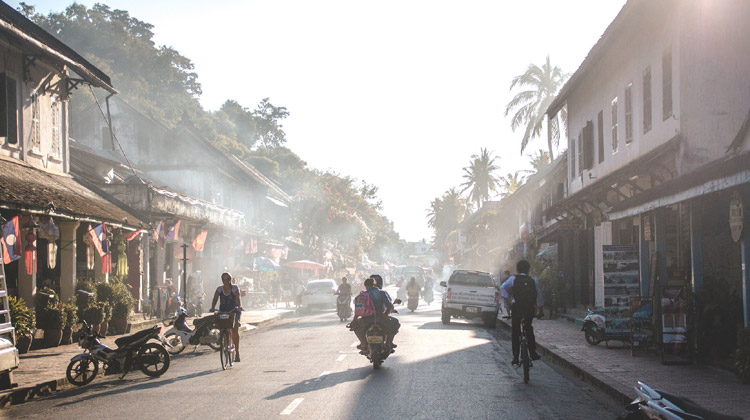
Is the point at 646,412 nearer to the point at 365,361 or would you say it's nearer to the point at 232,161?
the point at 365,361

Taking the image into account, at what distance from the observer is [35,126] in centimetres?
2198

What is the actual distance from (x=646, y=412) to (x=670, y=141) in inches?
483

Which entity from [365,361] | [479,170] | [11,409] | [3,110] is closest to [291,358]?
[365,361]

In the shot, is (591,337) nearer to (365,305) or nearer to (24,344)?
(365,305)

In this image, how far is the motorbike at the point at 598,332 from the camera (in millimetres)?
17234

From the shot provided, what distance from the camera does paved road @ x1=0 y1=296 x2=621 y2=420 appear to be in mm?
9828

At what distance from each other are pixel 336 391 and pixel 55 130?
52.0 ft

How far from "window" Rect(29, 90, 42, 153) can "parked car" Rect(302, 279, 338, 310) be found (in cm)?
1877

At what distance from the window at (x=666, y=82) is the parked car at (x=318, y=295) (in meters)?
23.1

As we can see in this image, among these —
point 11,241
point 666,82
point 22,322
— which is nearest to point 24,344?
point 22,322

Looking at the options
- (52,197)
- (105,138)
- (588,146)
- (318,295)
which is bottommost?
(318,295)

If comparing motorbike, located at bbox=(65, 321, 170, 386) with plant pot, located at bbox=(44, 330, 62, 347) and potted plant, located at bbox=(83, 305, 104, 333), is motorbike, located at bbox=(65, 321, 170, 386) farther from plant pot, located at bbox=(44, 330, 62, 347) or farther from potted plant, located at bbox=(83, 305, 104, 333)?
potted plant, located at bbox=(83, 305, 104, 333)

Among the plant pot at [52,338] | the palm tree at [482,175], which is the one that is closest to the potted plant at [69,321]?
the plant pot at [52,338]

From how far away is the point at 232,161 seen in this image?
159 ft
